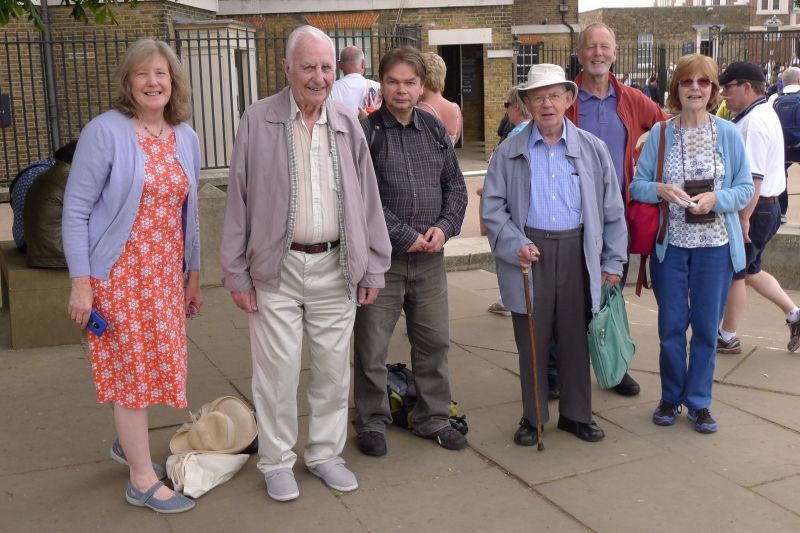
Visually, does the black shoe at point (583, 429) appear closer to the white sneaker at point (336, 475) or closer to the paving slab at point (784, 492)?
the paving slab at point (784, 492)

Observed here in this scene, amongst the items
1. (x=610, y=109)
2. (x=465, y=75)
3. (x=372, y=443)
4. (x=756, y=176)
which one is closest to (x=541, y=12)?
(x=465, y=75)

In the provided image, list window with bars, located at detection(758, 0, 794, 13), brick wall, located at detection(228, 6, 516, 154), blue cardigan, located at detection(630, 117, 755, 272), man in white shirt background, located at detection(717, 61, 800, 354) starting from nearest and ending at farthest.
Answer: blue cardigan, located at detection(630, 117, 755, 272) < man in white shirt background, located at detection(717, 61, 800, 354) < brick wall, located at detection(228, 6, 516, 154) < window with bars, located at detection(758, 0, 794, 13)

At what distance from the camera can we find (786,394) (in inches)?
215

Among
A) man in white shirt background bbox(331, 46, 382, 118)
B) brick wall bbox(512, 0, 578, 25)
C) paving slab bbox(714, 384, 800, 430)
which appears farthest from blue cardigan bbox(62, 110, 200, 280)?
brick wall bbox(512, 0, 578, 25)

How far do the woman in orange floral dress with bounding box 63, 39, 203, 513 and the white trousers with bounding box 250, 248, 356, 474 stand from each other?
359 mm

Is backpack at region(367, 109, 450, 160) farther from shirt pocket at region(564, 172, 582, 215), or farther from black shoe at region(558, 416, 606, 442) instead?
black shoe at region(558, 416, 606, 442)

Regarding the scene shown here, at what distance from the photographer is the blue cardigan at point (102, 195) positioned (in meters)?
3.64

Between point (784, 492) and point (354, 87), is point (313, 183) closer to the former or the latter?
point (784, 492)

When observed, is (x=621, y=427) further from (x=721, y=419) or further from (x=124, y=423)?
(x=124, y=423)

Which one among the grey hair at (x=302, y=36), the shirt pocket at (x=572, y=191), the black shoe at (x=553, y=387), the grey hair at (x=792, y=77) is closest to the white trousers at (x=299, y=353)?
the grey hair at (x=302, y=36)

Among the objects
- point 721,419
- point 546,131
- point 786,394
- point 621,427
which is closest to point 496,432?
point 621,427

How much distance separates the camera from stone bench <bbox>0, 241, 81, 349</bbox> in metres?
6.31

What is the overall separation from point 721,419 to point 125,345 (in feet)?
10.2

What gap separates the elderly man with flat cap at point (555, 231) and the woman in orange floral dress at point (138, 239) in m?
1.52
